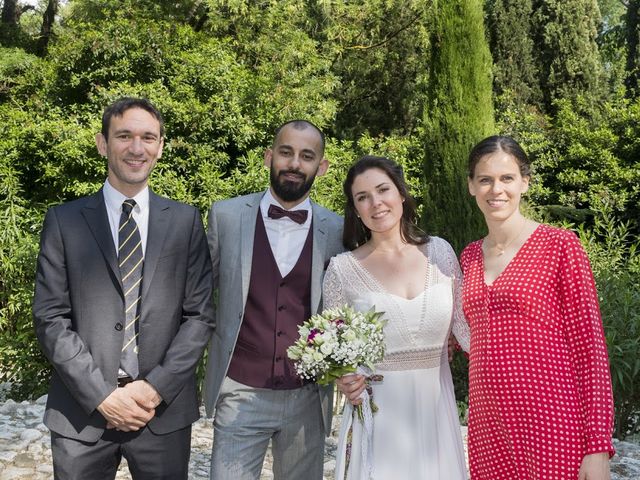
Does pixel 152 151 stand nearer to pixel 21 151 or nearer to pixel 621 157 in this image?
pixel 21 151

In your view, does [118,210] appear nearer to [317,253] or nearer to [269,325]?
[269,325]

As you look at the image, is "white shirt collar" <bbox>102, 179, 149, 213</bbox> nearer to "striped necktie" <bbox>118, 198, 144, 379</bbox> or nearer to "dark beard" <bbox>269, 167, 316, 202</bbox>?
"striped necktie" <bbox>118, 198, 144, 379</bbox>

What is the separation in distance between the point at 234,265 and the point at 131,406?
33.1 inches

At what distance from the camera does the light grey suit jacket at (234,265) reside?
3213 millimetres

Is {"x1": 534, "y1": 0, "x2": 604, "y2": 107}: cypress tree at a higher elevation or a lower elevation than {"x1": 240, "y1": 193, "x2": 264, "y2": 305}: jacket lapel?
higher

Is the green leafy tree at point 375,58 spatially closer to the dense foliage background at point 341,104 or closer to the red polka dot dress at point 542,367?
the dense foliage background at point 341,104

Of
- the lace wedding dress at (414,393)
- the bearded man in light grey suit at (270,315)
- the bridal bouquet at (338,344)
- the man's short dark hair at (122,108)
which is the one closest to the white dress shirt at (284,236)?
the bearded man in light grey suit at (270,315)

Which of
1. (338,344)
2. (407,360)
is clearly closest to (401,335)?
(407,360)

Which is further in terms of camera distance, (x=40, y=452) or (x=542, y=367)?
(x=40, y=452)

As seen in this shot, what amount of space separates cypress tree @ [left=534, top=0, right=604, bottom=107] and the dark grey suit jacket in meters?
13.2

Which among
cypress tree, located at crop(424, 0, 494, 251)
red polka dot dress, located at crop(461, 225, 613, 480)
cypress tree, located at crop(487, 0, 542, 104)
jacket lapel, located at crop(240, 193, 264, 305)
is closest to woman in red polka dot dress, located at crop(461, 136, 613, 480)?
red polka dot dress, located at crop(461, 225, 613, 480)

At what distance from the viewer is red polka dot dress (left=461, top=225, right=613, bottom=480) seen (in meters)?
2.56

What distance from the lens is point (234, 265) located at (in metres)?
3.27

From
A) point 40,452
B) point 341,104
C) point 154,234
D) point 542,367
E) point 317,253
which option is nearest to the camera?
point 542,367
